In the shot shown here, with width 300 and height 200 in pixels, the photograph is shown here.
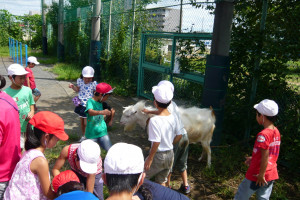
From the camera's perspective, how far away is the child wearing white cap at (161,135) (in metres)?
2.92

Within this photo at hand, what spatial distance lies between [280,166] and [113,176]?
13.6 ft

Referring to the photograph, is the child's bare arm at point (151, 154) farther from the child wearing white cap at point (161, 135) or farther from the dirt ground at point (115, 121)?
the dirt ground at point (115, 121)

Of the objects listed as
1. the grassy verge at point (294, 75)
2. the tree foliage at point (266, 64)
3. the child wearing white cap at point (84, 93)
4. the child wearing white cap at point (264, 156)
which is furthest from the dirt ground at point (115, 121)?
the grassy verge at point (294, 75)

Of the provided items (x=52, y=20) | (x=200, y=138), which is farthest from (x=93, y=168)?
(x=52, y=20)

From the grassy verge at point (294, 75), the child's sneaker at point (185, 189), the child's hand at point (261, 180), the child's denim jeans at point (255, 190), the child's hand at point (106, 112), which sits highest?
the grassy verge at point (294, 75)

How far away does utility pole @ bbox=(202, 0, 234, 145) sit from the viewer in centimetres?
468

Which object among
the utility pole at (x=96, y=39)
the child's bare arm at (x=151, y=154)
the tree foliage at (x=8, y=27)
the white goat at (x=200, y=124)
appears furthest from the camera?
the tree foliage at (x=8, y=27)

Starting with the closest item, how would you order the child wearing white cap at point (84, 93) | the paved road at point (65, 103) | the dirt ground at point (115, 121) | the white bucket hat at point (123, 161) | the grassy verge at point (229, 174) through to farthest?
the white bucket hat at point (123, 161) → the grassy verge at point (229, 174) → the dirt ground at point (115, 121) → the child wearing white cap at point (84, 93) → the paved road at point (65, 103)

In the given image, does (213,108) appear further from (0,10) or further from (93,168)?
(0,10)

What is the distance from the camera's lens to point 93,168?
2.38m

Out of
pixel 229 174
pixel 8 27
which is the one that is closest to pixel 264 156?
pixel 229 174

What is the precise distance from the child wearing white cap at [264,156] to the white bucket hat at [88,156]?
169 centimetres

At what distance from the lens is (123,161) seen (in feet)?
4.85

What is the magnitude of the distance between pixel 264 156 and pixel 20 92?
318 centimetres
